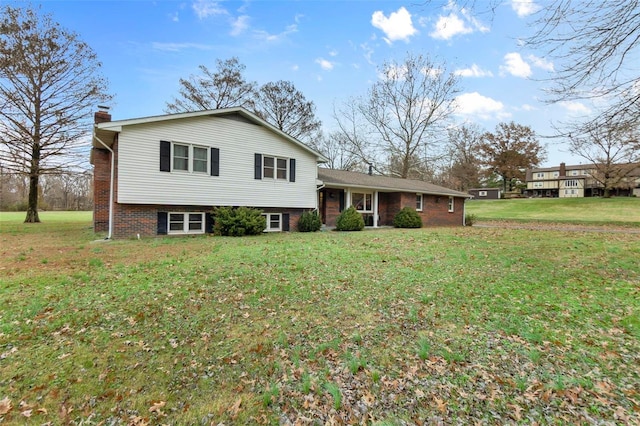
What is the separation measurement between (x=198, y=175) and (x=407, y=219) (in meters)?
11.9

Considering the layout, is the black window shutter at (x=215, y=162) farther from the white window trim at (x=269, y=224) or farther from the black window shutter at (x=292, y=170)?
the black window shutter at (x=292, y=170)

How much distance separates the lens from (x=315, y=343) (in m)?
3.69

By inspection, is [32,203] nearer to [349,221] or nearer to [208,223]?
[208,223]

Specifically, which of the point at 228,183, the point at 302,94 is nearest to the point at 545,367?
the point at 228,183

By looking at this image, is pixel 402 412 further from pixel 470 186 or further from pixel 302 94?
pixel 470 186

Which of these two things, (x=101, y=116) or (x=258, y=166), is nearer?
(x=101, y=116)

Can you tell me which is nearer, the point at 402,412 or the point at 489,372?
the point at 402,412

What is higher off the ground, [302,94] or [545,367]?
[302,94]

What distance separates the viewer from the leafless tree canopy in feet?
86.5

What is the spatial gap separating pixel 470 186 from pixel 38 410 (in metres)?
57.3

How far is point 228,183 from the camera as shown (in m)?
13.1

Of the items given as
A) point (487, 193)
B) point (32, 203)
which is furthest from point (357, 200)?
point (487, 193)

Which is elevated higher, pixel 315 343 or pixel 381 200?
pixel 381 200

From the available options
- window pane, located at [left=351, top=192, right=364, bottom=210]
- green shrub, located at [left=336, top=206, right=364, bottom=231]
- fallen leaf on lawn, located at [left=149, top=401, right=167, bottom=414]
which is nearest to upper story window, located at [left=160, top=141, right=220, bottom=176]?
green shrub, located at [left=336, top=206, right=364, bottom=231]
